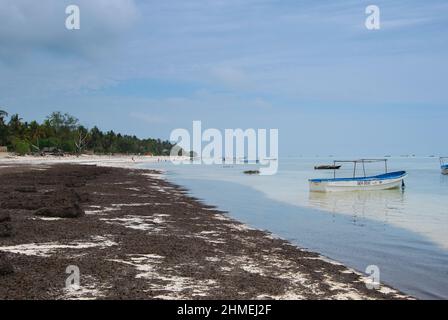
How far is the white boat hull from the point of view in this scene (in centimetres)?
3919

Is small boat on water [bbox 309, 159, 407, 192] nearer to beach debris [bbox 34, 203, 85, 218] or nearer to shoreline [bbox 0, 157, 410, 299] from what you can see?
shoreline [bbox 0, 157, 410, 299]

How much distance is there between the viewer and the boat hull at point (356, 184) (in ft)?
129

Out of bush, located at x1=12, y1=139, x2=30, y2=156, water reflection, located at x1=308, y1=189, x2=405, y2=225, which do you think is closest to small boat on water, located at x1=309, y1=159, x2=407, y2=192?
water reflection, located at x1=308, y1=189, x2=405, y2=225

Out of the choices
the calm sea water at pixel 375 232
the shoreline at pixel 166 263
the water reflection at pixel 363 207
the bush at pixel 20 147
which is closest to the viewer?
the shoreline at pixel 166 263

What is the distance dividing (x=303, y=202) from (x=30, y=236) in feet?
70.6

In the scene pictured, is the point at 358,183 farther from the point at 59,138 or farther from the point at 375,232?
the point at 59,138

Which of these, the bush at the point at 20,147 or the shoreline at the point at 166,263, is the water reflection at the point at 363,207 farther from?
the bush at the point at 20,147

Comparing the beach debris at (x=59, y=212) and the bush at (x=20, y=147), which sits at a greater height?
the bush at (x=20, y=147)

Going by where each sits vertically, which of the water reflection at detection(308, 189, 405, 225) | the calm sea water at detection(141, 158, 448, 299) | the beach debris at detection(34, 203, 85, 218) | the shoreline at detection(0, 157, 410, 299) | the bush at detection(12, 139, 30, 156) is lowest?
the water reflection at detection(308, 189, 405, 225)

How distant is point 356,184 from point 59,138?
4135 inches

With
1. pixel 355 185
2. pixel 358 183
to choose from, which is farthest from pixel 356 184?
pixel 358 183

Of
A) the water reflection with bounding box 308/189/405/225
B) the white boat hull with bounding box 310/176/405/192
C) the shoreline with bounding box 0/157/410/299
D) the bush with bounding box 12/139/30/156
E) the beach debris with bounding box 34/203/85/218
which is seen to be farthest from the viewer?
the bush with bounding box 12/139/30/156

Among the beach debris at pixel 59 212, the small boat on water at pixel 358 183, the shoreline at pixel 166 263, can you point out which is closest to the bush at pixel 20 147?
the small boat on water at pixel 358 183
